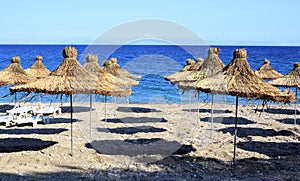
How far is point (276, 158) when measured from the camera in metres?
8.44

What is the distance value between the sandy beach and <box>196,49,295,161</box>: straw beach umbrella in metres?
1.12

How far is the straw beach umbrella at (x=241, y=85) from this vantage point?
7.50 metres

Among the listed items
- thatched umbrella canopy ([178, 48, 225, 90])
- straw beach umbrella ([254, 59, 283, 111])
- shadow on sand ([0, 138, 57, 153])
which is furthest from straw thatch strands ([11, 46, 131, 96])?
straw beach umbrella ([254, 59, 283, 111])

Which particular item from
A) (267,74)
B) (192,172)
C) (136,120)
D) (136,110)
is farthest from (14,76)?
(267,74)

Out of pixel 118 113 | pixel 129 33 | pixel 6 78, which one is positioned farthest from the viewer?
pixel 118 113

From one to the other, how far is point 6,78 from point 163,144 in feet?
20.3

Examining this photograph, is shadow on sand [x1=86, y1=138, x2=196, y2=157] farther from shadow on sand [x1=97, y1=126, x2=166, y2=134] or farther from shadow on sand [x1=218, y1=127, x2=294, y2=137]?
shadow on sand [x1=218, y1=127, x2=294, y2=137]

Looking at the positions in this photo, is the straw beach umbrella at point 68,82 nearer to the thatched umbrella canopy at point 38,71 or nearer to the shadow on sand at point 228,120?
the shadow on sand at point 228,120

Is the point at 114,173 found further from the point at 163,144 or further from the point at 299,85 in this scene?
the point at 299,85

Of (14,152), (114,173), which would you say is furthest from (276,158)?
(14,152)

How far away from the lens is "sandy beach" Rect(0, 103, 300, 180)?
7.19 m

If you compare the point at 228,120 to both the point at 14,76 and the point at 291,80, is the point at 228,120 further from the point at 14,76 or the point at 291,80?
the point at 14,76

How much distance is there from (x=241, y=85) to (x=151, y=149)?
108 inches

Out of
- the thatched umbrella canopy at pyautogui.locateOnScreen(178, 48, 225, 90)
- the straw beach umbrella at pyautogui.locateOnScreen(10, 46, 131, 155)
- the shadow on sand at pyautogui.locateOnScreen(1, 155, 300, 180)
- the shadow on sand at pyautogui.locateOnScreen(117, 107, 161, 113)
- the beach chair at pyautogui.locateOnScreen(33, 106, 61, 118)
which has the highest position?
the thatched umbrella canopy at pyautogui.locateOnScreen(178, 48, 225, 90)
